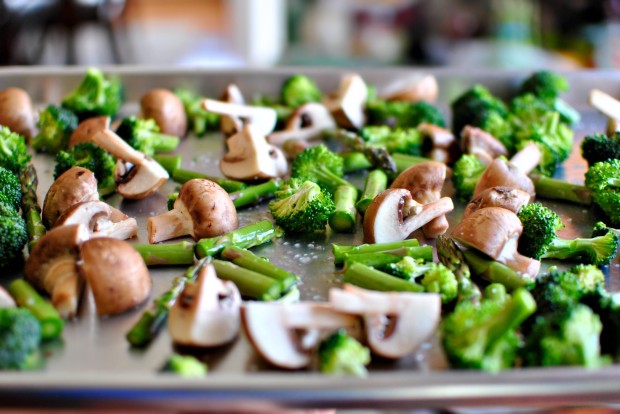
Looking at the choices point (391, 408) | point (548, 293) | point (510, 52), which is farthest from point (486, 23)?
point (391, 408)

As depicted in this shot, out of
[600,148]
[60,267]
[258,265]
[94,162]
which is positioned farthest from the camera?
[600,148]

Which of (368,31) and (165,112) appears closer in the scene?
(165,112)

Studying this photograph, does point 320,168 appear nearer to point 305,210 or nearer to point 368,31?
point 305,210

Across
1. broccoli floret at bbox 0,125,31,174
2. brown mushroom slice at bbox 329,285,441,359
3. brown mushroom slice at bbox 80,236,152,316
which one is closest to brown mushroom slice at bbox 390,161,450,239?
brown mushroom slice at bbox 329,285,441,359

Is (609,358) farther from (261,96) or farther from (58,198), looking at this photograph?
(261,96)

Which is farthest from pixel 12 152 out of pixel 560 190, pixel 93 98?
pixel 560 190
